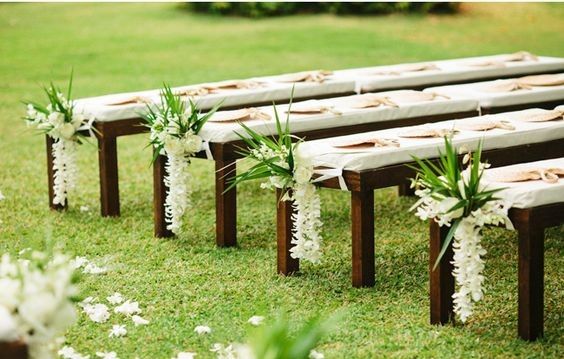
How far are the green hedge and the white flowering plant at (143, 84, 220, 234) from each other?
11.4m

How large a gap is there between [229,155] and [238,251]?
545mm

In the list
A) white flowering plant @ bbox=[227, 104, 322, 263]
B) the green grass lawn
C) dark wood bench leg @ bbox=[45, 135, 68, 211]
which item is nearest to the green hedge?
the green grass lawn

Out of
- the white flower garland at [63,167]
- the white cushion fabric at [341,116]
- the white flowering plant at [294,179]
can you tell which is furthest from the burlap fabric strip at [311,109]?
the white flower garland at [63,167]

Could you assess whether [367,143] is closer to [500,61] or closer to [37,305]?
[37,305]

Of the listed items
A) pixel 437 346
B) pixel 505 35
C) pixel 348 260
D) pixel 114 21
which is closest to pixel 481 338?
pixel 437 346

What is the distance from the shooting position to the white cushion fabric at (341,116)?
5727 mm

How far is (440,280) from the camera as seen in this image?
4445mm

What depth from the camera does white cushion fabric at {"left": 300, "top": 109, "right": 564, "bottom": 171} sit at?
497 centimetres

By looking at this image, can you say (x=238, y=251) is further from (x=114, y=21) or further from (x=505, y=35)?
(x=114, y=21)

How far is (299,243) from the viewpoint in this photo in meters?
5.08

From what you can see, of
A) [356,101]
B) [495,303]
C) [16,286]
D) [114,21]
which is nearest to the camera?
[16,286]

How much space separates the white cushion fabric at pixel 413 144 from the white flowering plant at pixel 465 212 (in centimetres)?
74

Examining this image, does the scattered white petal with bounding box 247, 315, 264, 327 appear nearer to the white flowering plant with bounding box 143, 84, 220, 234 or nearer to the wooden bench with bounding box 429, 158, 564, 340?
the wooden bench with bounding box 429, 158, 564, 340

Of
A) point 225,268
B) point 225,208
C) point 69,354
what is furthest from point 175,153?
point 69,354
